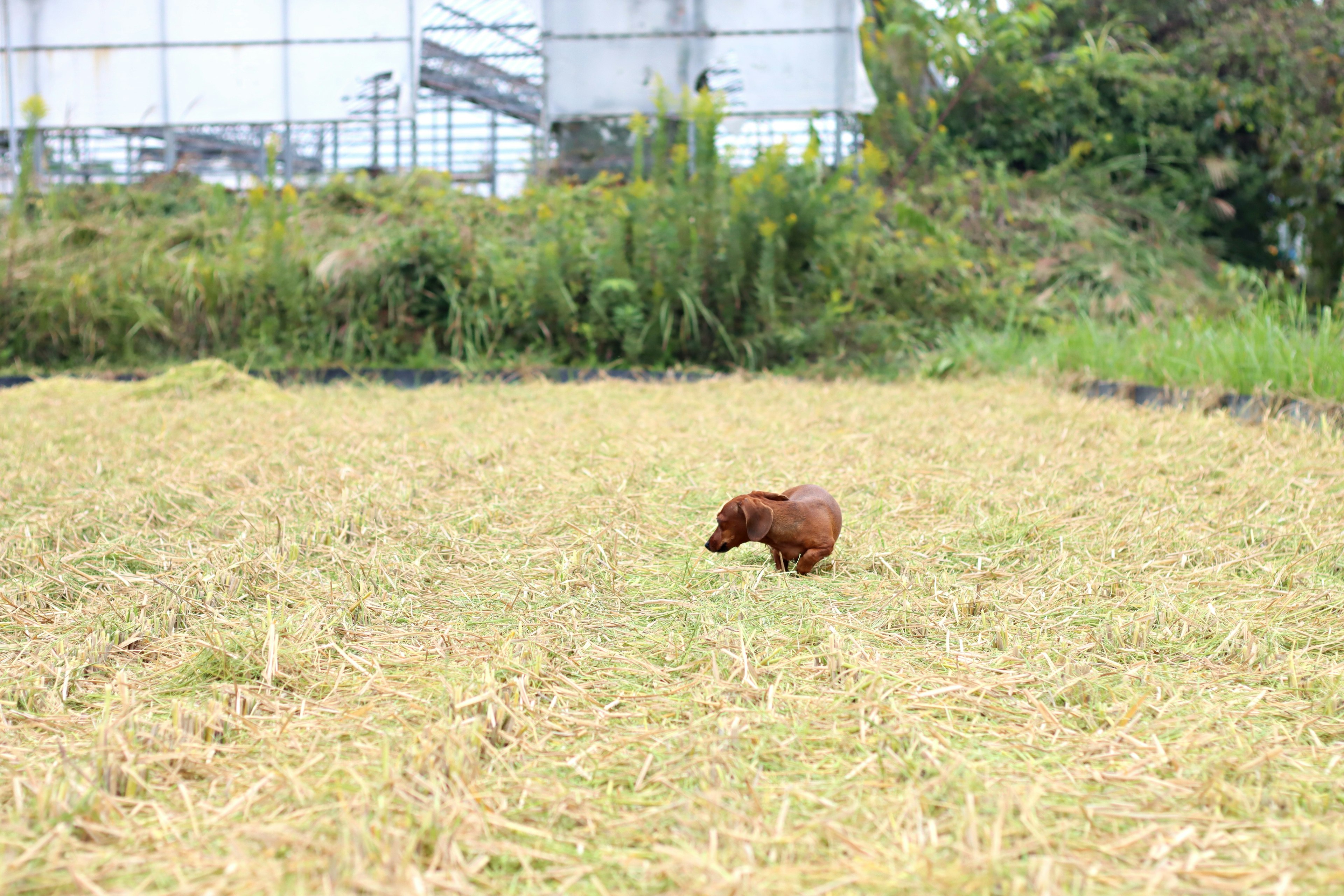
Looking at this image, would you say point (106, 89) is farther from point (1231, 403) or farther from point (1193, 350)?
point (1231, 403)

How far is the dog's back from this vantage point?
1636 millimetres

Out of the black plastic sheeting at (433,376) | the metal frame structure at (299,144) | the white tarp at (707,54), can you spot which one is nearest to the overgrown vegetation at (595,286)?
the black plastic sheeting at (433,376)

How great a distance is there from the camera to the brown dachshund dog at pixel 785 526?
1568mm

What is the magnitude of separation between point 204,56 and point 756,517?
10.4m

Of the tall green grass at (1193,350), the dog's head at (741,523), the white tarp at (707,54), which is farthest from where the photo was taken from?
the white tarp at (707,54)

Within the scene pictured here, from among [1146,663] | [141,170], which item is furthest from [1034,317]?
[141,170]

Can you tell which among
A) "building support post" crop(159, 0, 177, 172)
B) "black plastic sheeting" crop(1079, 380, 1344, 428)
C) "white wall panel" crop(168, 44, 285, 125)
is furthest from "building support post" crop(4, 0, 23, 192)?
"black plastic sheeting" crop(1079, 380, 1344, 428)

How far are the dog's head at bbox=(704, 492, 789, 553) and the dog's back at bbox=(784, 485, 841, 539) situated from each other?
0.07 metres

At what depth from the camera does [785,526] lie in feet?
5.27

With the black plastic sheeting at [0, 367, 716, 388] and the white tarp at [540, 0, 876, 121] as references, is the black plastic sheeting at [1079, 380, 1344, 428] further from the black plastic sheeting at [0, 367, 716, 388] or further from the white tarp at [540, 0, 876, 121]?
the white tarp at [540, 0, 876, 121]

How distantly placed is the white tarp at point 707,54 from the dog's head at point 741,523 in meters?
8.46

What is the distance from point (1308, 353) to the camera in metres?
3.44

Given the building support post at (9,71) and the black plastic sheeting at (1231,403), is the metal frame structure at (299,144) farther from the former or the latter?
the black plastic sheeting at (1231,403)

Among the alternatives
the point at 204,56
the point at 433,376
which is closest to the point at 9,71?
the point at 204,56
